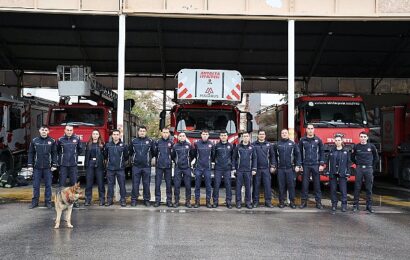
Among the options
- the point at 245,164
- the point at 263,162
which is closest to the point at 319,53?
the point at 263,162

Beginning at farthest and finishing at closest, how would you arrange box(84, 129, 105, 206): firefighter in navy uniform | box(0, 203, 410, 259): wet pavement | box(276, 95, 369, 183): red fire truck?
1. box(276, 95, 369, 183): red fire truck
2. box(84, 129, 105, 206): firefighter in navy uniform
3. box(0, 203, 410, 259): wet pavement

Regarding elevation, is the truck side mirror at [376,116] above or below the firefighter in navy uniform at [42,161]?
above

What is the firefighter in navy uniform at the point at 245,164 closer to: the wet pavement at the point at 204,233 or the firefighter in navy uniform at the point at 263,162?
the firefighter in navy uniform at the point at 263,162

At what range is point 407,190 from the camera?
15.6 m

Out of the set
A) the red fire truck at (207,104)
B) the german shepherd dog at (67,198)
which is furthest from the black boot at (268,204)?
the german shepherd dog at (67,198)

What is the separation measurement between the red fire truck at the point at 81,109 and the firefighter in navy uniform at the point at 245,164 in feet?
18.2

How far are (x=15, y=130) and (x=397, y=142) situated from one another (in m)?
12.8

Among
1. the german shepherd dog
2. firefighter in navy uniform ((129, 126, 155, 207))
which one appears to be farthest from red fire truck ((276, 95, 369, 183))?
the german shepherd dog

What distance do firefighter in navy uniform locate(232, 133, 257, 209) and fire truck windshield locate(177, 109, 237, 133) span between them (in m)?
3.70

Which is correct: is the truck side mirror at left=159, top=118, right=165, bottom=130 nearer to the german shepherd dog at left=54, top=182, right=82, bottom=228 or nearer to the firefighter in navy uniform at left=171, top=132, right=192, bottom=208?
the firefighter in navy uniform at left=171, top=132, right=192, bottom=208

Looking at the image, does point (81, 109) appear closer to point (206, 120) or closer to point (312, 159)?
point (206, 120)

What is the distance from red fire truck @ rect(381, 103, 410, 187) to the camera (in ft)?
52.6

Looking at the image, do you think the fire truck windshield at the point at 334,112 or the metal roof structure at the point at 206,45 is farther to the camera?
the metal roof structure at the point at 206,45

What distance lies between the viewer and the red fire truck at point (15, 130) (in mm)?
15469
